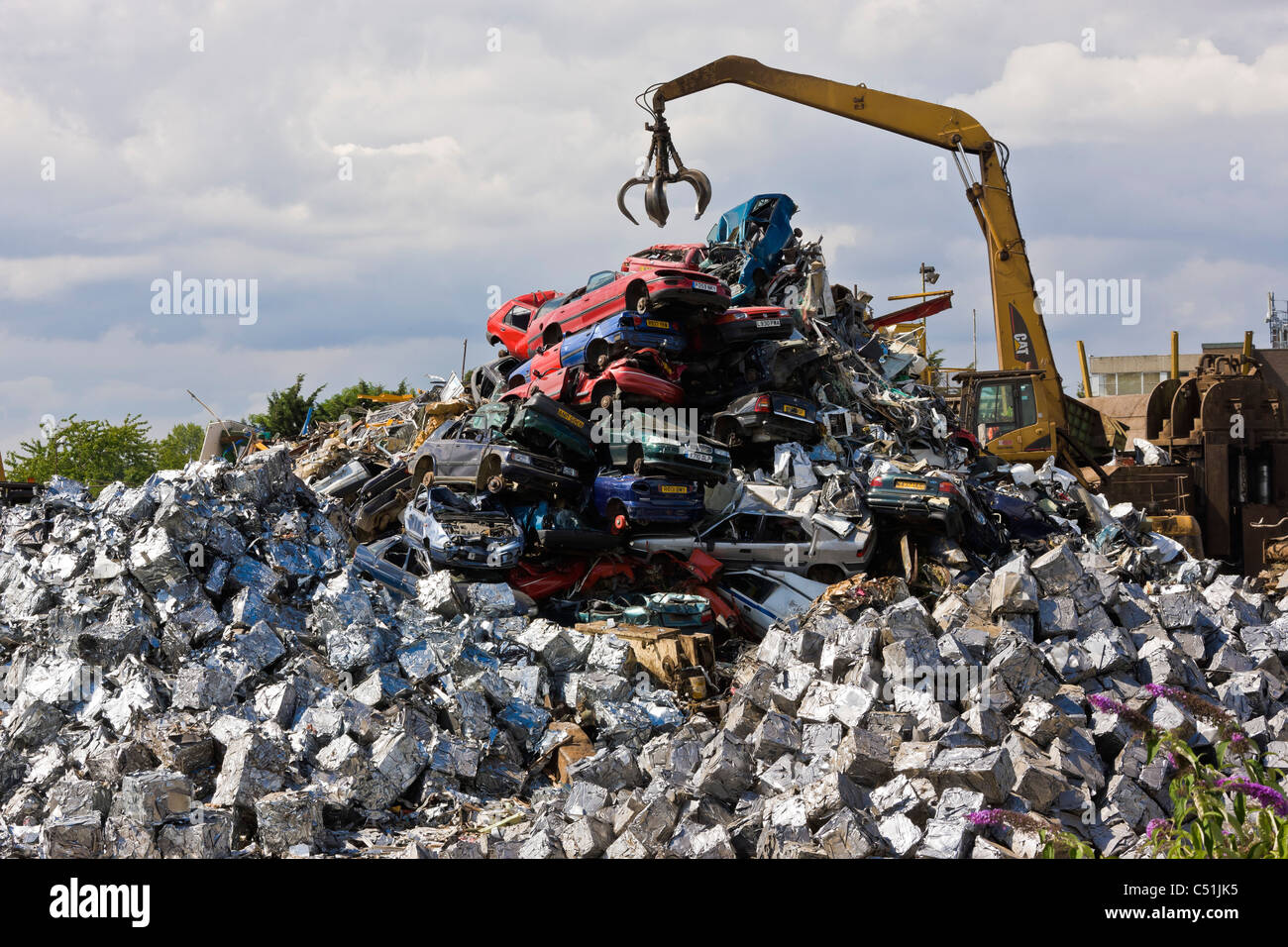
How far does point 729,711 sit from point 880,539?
13.1 ft

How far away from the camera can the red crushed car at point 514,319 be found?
14.3 metres

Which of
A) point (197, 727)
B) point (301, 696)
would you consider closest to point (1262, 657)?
point (301, 696)

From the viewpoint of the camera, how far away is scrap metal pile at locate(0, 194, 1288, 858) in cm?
628

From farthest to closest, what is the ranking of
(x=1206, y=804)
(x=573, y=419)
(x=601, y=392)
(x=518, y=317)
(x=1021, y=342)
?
(x=1021, y=342), (x=518, y=317), (x=601, y=392), (x=573, y=419), (x=1206, y=804)

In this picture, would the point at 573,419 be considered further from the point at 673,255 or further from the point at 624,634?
the point at 673,255

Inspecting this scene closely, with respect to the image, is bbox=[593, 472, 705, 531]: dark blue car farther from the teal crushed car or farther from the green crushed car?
the green crushed car

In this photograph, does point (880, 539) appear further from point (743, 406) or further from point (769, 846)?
point (769, 846)

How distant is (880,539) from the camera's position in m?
11.0

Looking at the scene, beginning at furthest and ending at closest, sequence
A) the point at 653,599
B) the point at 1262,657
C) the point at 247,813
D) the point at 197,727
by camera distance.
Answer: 1. the point at 653,599
2. the point at 1262,657
3. the point at 197,727
4. the point at 247,813

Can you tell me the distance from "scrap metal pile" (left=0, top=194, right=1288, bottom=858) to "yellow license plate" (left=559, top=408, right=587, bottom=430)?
22 mm

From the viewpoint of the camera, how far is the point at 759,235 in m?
15.0

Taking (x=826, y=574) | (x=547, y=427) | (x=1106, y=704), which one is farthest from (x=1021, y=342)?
(x=1106, y=704)

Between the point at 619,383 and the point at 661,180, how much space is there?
5.12m

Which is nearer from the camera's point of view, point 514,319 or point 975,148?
point 514,319
